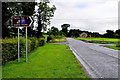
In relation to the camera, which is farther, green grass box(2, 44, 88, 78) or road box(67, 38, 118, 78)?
road box(67, 38, 118, 78)

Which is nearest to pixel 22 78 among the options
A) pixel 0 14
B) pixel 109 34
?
pixel 0 14

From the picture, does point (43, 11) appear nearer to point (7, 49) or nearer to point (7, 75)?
point (7, 49)

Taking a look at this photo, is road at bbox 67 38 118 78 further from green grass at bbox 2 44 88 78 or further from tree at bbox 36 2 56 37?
tree at bbox 36 2 56 37

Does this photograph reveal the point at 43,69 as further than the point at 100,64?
No

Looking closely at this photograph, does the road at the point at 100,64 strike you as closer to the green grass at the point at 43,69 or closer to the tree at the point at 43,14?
the green grass at the point at 43,69

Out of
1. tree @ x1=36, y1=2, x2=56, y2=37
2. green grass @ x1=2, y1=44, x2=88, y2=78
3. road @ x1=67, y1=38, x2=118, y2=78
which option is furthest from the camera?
tree @ x1=36, y1=2, x2=56, y2=37

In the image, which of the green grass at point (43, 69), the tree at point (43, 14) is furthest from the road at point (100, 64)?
the tree at point (43, 14)

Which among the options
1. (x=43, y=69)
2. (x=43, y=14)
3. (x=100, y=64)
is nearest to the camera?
(x=43, y=69)

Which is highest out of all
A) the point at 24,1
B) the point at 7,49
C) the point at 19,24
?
the point at 24,1

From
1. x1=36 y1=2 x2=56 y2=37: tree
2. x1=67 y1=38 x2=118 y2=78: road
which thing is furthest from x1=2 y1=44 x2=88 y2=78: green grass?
x1=36 y1=2 x2=56 y2=37: tree

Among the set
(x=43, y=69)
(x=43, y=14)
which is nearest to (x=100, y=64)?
(x=43, y=69)

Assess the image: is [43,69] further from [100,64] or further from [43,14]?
[43,14]

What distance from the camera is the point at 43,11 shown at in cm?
3597

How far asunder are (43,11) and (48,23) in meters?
3.14
